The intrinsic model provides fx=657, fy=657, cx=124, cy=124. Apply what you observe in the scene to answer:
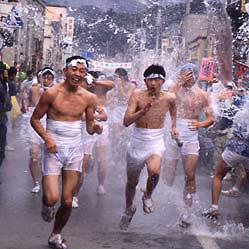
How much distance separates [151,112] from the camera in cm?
667

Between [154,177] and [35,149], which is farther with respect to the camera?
[35,149]

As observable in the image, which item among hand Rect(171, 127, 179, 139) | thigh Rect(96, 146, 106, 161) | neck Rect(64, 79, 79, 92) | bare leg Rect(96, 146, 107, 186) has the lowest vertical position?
bare leg Rect(96, 146, 107, 186)

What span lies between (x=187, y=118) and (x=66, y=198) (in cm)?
234

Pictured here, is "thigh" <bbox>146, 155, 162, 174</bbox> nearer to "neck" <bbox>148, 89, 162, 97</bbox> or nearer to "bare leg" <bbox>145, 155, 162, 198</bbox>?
"bare leg" <bbox>145, 155, 162, 198</bbox>

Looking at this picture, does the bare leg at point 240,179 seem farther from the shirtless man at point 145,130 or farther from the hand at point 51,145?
the hand at point 51,145

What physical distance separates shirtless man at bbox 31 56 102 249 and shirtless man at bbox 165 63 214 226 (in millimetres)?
1717

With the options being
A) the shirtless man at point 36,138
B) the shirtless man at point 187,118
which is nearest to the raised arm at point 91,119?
the shirtless man at point 187,118

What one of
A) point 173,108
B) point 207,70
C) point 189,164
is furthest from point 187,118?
point 207,70

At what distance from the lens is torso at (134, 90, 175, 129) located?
6.66 m

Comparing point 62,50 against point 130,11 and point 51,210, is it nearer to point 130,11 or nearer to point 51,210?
point 130,11

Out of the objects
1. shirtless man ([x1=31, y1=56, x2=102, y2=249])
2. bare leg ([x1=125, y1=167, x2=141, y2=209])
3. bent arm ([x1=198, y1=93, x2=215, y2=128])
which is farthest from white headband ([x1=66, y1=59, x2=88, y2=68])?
bent arm ([x1=198, y1=93, x2=215, y2=128])

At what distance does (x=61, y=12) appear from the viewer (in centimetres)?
5084

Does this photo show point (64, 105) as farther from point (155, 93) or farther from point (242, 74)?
point (242, 74)

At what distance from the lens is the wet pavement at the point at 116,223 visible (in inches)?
238
